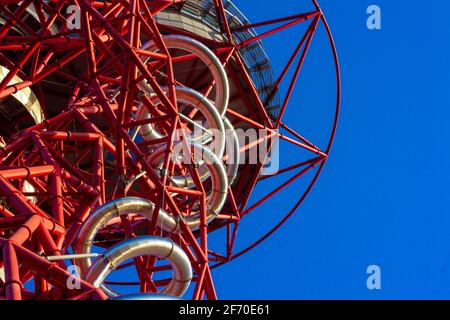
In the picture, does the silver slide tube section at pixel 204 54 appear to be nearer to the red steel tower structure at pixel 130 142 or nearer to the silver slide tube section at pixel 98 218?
the red steel tower structure at pixel 130 142

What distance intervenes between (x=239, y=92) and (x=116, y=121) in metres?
10.9

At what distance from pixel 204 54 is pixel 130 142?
4813 mm

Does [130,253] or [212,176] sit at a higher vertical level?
[212,176]

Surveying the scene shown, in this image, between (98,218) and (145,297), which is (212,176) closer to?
(98,218)

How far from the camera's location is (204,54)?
71.8 feet

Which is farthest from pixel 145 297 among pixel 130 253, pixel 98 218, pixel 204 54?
pixel 204 54

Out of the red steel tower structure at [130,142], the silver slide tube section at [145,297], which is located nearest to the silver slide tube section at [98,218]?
the red steel tower structure at [130,142]

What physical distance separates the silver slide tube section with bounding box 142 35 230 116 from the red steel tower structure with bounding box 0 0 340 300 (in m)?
0.03

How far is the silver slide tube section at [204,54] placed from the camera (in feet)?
71.4

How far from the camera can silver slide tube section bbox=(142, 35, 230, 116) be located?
71.4 ft

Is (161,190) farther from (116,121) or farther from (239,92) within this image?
(239,92)

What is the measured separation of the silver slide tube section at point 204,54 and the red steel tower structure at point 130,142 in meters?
0.03

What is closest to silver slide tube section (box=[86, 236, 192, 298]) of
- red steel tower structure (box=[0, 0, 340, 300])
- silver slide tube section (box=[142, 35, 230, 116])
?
red steel tower structure (box=[0, 0, 340, 300])
